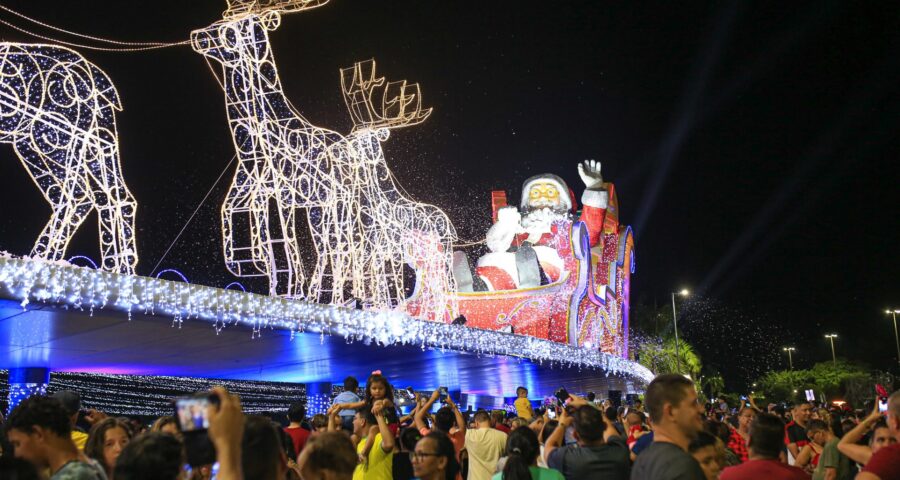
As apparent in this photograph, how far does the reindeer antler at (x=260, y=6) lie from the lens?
14297 millimetres

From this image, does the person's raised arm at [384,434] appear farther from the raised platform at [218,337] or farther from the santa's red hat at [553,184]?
the santa's red hat at [553,184]

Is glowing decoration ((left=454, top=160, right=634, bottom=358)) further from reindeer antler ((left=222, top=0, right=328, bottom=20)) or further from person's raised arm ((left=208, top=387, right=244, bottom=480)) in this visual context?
person's raised arm ((left=208, top=387, right=244, bottom=480))

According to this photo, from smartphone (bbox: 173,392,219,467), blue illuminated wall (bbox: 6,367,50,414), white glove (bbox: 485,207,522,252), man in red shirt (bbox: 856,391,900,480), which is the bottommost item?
man in red shirt (bbox: 856,391,900,480)

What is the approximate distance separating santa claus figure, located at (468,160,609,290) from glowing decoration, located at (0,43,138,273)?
32.0 metres

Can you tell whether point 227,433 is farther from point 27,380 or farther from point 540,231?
point 540,231

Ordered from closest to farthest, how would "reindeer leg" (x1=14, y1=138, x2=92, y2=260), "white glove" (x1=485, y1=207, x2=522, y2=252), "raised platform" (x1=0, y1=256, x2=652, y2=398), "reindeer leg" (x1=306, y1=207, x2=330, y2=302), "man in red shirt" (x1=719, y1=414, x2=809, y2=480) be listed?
"man in red shirt" (x1=719, y1=414, x2=809, y2=480)
"raised platform" (x1=0, y1=256, x2=652, y2=398)
"reindeer leg" (x1=14, y1=138, x2=92, y2=260)
"reindeer leg" (x1=306, y1=207, x2=330, y2=302)
"white glove" (x1=485, y1=207, x2=522, y2=252)

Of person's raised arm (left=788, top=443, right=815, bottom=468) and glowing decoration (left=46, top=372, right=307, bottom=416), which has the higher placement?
glowing decoration (left=46, top=372, right=307, bottom=416)

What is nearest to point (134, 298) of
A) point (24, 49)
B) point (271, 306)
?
point (271, 306)

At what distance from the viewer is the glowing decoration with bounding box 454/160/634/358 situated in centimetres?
3959

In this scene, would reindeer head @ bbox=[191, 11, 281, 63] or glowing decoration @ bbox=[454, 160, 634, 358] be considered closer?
reindeer head @ bbox=[191, 11, 281, 63]

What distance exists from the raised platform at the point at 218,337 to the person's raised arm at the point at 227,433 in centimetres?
814

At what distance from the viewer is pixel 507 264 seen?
43.5m

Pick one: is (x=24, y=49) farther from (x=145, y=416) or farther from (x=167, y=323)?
(x=145, y=416)

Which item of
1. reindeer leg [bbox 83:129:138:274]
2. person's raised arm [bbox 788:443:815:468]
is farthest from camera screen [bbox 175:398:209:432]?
reindeer leg [bbox 83:129:138:274]
